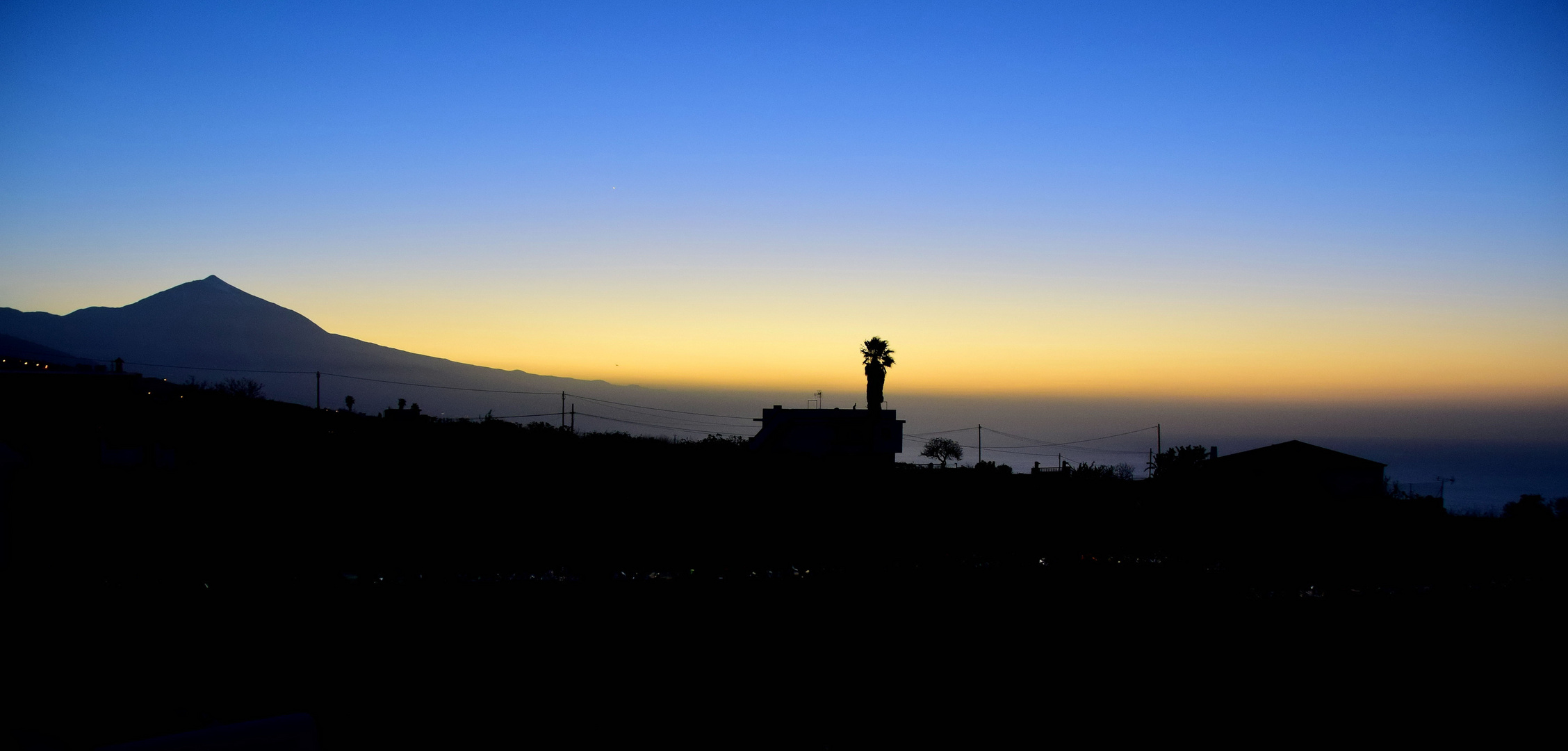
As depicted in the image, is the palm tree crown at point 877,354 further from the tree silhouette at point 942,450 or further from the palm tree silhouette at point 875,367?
the tree silhouette at point 942,450

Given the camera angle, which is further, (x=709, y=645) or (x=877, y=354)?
(x=877, y=354)

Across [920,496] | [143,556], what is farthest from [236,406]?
[920,496]

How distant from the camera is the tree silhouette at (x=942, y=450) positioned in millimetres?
86125

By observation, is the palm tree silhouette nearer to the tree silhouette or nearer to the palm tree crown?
the palm tree crown

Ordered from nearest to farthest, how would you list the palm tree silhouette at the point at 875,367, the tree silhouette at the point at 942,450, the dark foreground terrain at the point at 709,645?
the dark foreground terrain at the point at 709,645
the palm tree silhouette at the point at 875,367
the tree silhouette at the point at 942,450

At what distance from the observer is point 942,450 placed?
86188mm

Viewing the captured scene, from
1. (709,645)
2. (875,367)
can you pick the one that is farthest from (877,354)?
(709,645)

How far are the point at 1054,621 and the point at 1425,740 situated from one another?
2.47 metres

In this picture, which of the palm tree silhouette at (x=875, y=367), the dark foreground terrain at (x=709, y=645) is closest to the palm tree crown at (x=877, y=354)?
the palm tree silhouette at (x=875, y=367)

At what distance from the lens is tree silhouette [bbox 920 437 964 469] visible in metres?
86.1

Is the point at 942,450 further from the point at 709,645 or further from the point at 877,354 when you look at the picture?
the point at 709,645

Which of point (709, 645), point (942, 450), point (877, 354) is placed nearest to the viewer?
point (709, 645)

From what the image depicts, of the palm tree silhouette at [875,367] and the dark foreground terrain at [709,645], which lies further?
the palm tree silhouette at [875,367]

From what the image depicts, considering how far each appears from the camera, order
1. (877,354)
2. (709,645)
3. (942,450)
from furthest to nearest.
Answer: (942,450), (877,354), (709,645)
